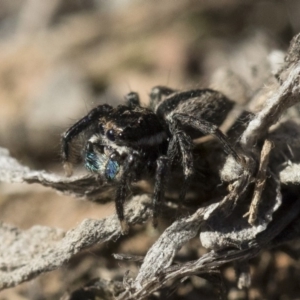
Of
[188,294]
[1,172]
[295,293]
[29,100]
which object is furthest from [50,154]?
[295,293]

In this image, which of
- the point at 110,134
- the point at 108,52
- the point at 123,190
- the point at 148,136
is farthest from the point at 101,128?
the point at 108,52

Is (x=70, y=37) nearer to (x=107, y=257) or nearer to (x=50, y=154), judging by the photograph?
(x=50, y=154)

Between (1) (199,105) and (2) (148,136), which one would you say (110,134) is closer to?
(2) (148,136)

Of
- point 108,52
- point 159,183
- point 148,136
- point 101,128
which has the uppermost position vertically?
point 108,52

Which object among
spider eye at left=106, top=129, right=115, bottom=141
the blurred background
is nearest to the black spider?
spider eye at left=106, top=129, right=115, bottom=141

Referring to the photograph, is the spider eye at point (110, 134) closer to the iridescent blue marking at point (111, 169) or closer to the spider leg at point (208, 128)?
the iridescent blue marking at point (111, 169)

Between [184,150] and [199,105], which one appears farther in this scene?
[199,105]

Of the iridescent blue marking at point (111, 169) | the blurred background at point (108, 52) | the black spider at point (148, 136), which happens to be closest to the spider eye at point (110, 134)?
the black spider at point (148, 136)
